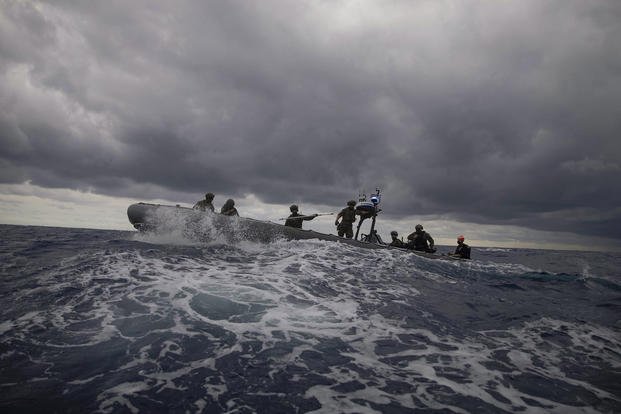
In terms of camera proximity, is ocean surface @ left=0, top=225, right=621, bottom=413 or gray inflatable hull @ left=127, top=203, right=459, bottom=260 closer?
ocean surface @ left=0, top=225, right=621, bottom=413

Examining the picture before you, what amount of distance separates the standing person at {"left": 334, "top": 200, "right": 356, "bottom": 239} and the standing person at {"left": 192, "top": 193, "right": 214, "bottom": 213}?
6.35 m

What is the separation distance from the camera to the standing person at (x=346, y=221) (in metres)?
17.1

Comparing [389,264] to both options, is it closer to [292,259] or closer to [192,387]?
[292,259]

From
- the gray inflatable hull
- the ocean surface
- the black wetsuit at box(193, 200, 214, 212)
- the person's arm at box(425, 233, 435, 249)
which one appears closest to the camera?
the ocean surface

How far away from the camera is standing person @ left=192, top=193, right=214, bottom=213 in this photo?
15.8 metres

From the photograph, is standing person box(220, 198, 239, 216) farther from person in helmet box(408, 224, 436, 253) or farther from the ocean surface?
person in helmet box(408, 224, 436, 253)

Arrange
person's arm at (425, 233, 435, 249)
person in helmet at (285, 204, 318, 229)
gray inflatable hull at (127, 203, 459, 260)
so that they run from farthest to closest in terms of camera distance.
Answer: person in helmet at (285, 204, 318, 229) < person's arm at (425, 233, 435, 249) < gray inflatable hull at (127, 203, 459, 260)

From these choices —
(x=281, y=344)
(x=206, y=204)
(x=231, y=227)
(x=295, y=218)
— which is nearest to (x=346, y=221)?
(x=295, y=218)

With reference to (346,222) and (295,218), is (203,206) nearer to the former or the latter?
(295,218)

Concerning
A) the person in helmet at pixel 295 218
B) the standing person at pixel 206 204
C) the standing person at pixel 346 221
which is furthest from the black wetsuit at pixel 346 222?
the standing person at pixel 206 204

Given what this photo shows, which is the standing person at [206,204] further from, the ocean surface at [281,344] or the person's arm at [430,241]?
the person's arm at [430,241]

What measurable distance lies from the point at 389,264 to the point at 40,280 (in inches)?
415

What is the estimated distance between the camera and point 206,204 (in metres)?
15.9

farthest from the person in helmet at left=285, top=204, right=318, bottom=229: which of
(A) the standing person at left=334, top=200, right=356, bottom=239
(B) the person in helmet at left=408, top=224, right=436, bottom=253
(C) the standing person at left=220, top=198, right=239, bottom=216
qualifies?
(B) the person in helmet at left=408, top=224, right=436, bottom=253
